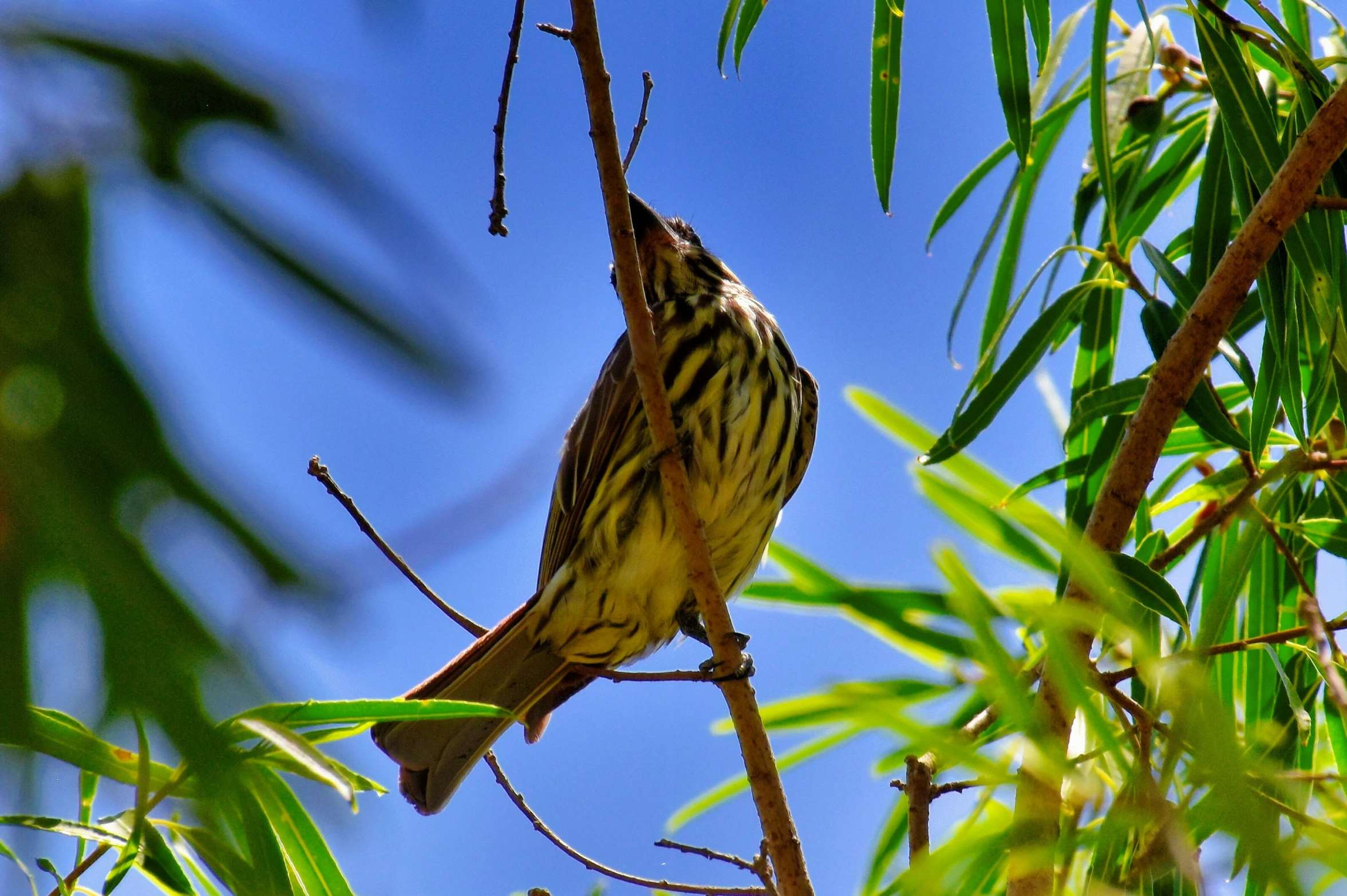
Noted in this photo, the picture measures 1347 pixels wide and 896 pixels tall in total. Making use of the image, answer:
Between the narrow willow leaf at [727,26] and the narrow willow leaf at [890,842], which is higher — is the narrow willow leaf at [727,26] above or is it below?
above

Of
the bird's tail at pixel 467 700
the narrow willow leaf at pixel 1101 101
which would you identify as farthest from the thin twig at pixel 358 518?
the narrow willow leaf at pixel 1101 101

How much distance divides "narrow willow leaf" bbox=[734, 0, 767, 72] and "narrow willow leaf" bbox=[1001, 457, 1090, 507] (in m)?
1.15

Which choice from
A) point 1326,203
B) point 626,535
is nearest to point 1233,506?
point 1326,203

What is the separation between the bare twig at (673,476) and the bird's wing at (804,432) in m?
1.03

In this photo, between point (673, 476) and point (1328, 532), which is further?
point (1328, 532)

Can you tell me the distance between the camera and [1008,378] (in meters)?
2.65

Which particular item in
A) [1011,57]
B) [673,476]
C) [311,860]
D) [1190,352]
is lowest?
[311,860]

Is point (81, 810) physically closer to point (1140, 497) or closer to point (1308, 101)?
point (1140, 497)

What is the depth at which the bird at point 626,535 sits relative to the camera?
298 centimetres

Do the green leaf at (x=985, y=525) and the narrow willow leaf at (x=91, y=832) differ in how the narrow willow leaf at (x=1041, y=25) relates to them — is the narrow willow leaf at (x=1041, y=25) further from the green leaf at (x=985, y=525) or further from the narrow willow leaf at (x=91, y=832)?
the narrow willow leaf at (x=91, y=832)

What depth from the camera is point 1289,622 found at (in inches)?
110

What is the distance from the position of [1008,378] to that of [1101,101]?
0.65m

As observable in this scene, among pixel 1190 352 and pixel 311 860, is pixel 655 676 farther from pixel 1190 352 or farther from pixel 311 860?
pixel 1190 352

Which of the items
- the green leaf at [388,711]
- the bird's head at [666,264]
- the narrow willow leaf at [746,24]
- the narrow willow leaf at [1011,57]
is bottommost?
the green leaf at [388,711]
